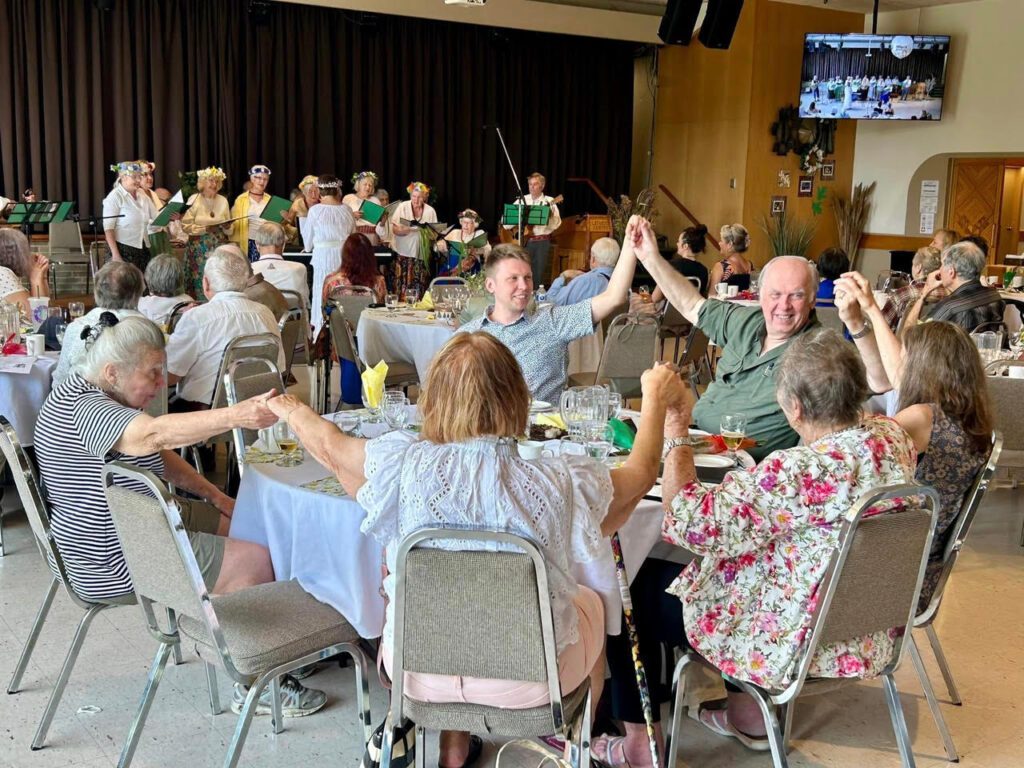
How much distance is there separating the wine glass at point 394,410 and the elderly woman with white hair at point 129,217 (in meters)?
8.12

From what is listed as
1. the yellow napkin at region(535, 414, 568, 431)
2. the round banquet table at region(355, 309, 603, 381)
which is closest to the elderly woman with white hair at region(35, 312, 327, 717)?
the yellow napkin at region(535, 414, 568, 431)

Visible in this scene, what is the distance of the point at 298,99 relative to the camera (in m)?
14.0

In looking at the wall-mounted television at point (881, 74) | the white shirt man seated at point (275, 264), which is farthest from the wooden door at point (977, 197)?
the white shirt man seated at point (275, 264)

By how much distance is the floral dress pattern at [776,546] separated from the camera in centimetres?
236

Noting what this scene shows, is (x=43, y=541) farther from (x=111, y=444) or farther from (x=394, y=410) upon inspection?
(x=394, y=410)

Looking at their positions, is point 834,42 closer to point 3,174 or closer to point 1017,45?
point 1017,45

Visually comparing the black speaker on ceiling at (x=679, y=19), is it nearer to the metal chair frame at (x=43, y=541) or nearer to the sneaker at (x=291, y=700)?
the sneaker at (x=291, y=700)

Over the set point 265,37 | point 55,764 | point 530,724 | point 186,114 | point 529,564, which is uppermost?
point 265,37

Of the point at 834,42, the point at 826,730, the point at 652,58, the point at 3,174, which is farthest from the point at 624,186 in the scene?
the point at 826,730

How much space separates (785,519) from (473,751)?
1.13 metres

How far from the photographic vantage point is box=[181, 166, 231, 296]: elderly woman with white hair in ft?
36.2

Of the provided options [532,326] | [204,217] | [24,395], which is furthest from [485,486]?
[204,217]

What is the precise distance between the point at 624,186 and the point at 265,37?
5.71 metres

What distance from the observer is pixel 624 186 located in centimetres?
1655
